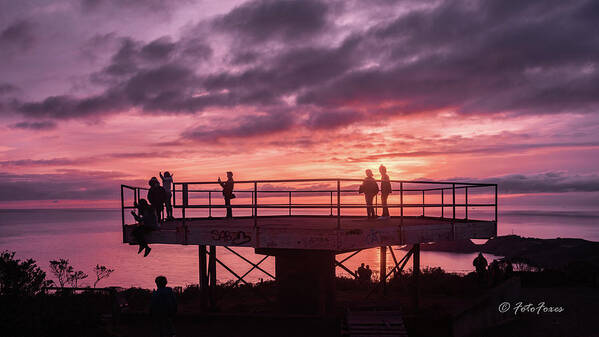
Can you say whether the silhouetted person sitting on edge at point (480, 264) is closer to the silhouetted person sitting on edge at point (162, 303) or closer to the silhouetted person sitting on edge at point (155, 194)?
the silhouetted person sitting on edge at point (155, 194)

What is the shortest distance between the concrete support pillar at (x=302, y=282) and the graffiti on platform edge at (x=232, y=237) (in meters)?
2.96

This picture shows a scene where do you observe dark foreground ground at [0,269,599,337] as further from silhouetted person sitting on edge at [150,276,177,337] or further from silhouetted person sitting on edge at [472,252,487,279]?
silhouetted person sitting on edge at [150,276,177,337]

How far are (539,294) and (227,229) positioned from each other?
16.5 meters

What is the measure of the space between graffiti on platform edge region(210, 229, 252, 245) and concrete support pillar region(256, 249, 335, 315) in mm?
2959

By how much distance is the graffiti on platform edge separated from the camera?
13.4m

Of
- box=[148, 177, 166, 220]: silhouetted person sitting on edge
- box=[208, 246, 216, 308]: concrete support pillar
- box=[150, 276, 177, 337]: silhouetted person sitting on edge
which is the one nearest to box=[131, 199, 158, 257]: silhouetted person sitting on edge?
box=[148, 177, 166, 220]: silhouetted person sitting on edge

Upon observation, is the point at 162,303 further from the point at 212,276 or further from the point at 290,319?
the point at 212,276

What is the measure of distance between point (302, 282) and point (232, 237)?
11.9ft

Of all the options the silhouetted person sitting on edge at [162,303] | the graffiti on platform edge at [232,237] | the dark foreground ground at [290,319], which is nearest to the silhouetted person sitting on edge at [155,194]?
the graffiti on platform edge at [232,237]

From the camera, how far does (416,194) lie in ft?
68.4

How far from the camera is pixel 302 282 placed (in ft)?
52.3

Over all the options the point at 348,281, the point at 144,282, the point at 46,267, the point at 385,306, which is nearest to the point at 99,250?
the point at 46,267

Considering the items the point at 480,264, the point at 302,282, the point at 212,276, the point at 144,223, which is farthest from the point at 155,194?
the point at 480,264

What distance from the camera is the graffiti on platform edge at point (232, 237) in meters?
13.4
